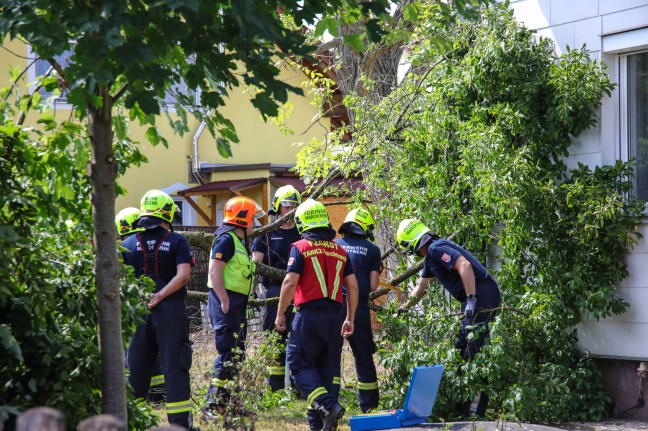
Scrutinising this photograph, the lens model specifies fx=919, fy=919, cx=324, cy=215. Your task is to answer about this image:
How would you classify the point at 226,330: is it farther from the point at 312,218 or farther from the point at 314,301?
the point at 312,218

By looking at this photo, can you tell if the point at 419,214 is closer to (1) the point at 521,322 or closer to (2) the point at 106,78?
(1) the point at 521,322

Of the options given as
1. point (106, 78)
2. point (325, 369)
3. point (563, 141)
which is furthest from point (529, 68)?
point (106, 78)

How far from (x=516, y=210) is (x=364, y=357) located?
199 centimetres

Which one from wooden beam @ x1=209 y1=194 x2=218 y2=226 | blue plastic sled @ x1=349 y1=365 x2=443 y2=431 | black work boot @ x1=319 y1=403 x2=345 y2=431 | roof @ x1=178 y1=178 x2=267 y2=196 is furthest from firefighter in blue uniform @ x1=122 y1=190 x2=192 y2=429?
wooden beam @ x1=209 y1=194 x2=218 y2=226

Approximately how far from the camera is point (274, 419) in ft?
26.9

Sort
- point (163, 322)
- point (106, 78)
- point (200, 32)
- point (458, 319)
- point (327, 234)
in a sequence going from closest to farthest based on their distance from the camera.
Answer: point (106, 78) → point (200, 32) → point (163, 322) → point (327, 234) → point (458, 319)

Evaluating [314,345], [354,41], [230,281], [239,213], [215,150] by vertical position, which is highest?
[215,150]

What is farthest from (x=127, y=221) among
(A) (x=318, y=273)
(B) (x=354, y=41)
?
(B) (x=354, y=41)

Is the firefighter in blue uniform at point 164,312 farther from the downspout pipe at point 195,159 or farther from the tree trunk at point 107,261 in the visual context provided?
the downspout pipe at point 195,159

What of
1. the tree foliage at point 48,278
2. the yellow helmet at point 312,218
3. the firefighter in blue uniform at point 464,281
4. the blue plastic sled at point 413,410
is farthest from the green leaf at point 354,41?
the firefighter in blue uniform at point 464,281

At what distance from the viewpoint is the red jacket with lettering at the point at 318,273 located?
24.7 feet

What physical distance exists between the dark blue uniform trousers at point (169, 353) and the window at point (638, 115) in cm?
412

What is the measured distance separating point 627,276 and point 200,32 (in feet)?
17.8

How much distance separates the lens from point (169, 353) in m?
7.13
